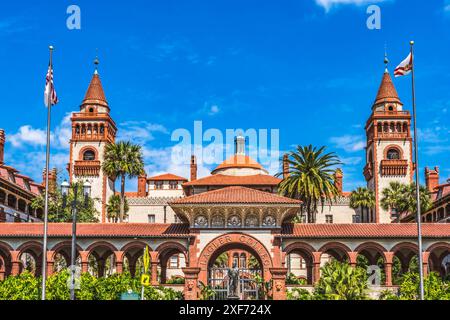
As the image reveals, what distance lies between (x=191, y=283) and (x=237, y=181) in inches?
1528

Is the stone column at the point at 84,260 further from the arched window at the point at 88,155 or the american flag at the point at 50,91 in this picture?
the arched window at the point at 88,155

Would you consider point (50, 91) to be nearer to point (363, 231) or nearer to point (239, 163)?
point (363, 231)

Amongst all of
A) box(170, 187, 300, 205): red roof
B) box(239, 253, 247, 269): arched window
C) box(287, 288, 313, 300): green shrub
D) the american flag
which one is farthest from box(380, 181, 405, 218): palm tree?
the american flag

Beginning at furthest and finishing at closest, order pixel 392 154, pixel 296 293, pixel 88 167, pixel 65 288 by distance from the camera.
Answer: pixel 392 154 < pixel 88 167 < pixel 296 293 < pixel 65 288

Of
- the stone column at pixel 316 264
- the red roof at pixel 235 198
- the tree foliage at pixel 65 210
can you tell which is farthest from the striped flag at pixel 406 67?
the tree foliage at pixel 65 210

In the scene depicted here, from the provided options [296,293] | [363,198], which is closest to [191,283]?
[296,293]

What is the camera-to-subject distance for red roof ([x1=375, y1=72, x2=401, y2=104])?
85787mm

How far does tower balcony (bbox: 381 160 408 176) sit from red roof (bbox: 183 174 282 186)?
13.9 meters

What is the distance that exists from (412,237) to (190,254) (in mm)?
16861

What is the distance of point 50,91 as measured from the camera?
3153 cm

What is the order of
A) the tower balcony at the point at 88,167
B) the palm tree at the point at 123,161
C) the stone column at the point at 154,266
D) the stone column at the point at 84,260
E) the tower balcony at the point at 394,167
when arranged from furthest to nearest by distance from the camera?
the tower balcony at the point at 88,167 < the tower balcony at the point at 394,167 < the palm tree at the point at 123,161 < the stone column at the point at 84,260 < the stone column at the point at 154,266

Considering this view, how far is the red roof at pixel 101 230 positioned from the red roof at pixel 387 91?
150 ft

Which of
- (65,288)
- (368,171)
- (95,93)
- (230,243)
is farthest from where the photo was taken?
(95,93)

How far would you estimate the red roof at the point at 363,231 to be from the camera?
157 feet
